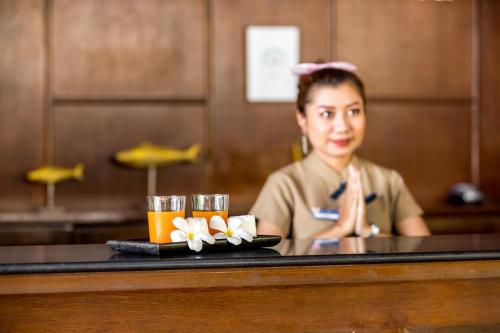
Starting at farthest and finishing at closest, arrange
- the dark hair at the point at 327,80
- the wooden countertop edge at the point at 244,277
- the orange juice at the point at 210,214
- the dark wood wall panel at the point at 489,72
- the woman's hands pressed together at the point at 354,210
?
the dark wood wall panel at the point at 489,72 → the dark hair at the point at 327,80 → the woman's hands pressed together at the point at 354,210 → the orange juice at the point at 210,214 → the wooden countertop edge at the point at 244,277

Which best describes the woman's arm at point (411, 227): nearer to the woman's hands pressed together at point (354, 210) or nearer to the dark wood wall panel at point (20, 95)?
the woman's hands pressed together at point (354, 210)

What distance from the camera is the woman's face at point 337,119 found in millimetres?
2342

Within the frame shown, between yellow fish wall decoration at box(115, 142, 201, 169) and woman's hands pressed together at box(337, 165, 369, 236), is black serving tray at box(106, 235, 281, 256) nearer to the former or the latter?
woman's hands pressed together at box(337, 165, 369, 236)

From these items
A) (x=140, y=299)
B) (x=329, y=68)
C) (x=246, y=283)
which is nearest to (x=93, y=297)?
(x=140, y=299)

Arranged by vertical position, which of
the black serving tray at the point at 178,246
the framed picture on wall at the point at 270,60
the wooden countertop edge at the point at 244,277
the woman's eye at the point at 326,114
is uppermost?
the framed picture on wall at the point at 270,60

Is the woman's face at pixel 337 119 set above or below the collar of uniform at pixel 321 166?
above

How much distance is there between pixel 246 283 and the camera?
1433mm

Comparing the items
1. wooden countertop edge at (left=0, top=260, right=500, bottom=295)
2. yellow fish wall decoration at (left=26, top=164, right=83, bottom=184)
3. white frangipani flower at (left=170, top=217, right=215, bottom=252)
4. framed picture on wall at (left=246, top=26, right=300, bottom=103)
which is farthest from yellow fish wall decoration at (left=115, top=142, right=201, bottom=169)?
wooden countertop edge at (left=0, top=260, right=500, bottom=295)

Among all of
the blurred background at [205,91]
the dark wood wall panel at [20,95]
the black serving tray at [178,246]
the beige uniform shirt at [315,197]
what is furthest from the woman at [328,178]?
the dark wood wall panel at [20,95]

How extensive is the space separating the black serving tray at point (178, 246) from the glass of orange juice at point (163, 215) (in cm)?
3

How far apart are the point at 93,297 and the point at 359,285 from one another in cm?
50

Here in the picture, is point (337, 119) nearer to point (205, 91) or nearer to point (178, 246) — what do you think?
point (178, 246)

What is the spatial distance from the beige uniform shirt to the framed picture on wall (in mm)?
1377

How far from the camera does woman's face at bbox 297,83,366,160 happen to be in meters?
2.34
